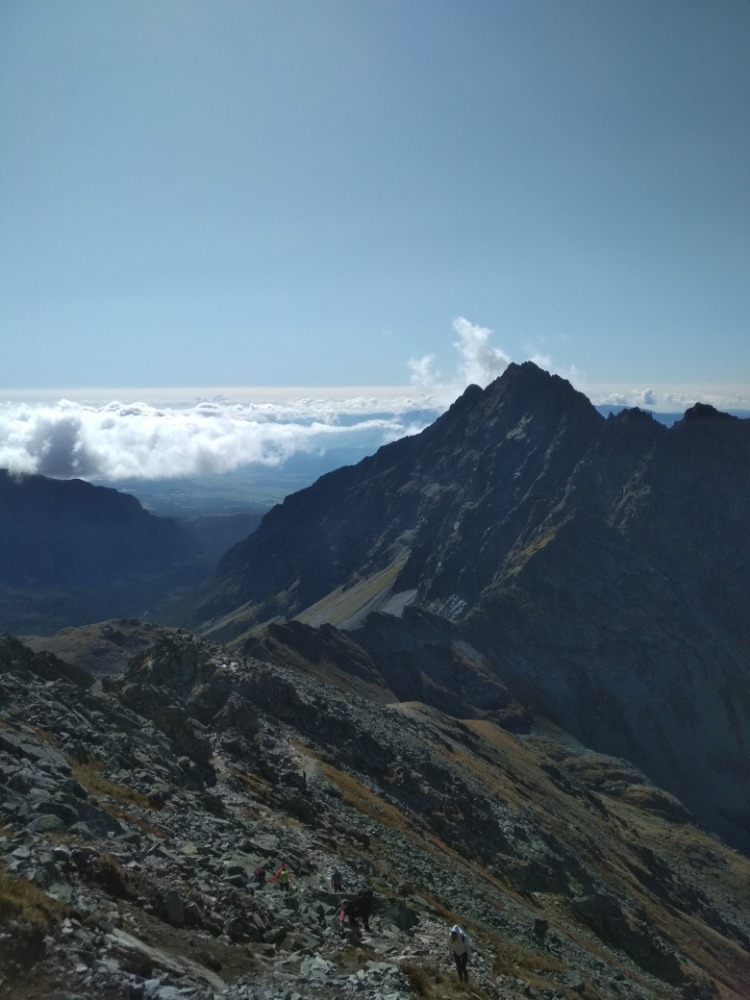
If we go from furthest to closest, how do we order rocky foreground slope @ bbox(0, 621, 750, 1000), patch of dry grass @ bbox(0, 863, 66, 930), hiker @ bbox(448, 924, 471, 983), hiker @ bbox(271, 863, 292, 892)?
hiker @ bbox(271, 863, 292, 892) < hiker @ bbox(448, 924, 471, 983) < rocky foreground slope @ bbox(0, 621, 750, 1000) < patch of dry grass @ bbox(0, 863, 66, 930)

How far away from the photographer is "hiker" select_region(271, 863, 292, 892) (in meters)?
28.3

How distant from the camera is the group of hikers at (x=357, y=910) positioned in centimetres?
2570

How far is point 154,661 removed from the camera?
7212cm

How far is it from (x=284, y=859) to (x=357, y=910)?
5.18 metres

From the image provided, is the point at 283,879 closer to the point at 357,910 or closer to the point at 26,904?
the point at 357,910

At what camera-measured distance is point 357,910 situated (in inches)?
1097

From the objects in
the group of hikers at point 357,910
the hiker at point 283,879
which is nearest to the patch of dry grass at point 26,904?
the group of hikers at point 357,910

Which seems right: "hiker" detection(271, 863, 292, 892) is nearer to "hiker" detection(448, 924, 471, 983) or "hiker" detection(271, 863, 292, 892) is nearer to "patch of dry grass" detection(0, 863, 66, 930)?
"hiker" detection(448, 924, 471, 983)

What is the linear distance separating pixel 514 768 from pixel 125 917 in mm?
101498

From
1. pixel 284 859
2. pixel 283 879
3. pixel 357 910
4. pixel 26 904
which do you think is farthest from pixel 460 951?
pixel 26 904

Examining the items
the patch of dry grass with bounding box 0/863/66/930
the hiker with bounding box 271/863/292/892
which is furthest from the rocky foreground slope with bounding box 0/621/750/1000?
the hiker with bounding box 271/863/292/892

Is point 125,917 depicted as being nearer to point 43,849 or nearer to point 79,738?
point 43,849

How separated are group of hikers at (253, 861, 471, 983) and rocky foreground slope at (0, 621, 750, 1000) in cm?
47

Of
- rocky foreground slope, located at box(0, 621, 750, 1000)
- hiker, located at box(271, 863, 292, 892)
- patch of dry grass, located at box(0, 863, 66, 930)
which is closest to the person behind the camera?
patch of dry grass, located at box(0, 863, 66, 930)
